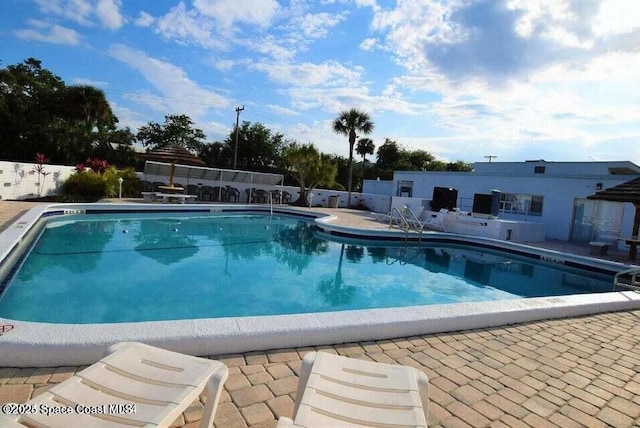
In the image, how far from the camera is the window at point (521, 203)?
15.2 meters

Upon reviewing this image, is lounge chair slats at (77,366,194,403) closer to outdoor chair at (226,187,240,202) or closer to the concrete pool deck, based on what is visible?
the concrete pool deck

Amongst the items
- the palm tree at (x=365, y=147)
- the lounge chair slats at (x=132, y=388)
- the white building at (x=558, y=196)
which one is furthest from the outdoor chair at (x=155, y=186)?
the palm tree at (x=365, y=147)

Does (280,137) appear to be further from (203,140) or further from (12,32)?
(12,32)

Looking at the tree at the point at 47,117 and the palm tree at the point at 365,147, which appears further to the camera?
the palm tree at the point at 365,147

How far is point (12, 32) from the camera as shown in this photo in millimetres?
17578

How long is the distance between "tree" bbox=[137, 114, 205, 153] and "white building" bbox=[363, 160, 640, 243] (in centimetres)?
2331

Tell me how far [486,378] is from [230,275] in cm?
531

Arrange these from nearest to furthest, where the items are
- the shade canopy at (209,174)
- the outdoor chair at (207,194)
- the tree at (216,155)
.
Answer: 1. the shade canopy at (209,174)
2. the outdoor chair at (207,194)
3. the tree at (216,155)

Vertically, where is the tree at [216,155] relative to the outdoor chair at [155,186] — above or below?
above

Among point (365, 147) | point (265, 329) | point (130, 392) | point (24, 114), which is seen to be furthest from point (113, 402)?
point (365, 147)

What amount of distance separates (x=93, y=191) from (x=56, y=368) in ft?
47.2

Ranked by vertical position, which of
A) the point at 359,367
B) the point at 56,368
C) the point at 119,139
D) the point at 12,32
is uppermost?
the point at 12,32

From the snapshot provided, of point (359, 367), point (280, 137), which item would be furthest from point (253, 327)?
point (280, 137)

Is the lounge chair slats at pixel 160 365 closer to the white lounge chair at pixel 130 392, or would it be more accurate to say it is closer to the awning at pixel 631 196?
the white lounge chair at pixel 130 392
